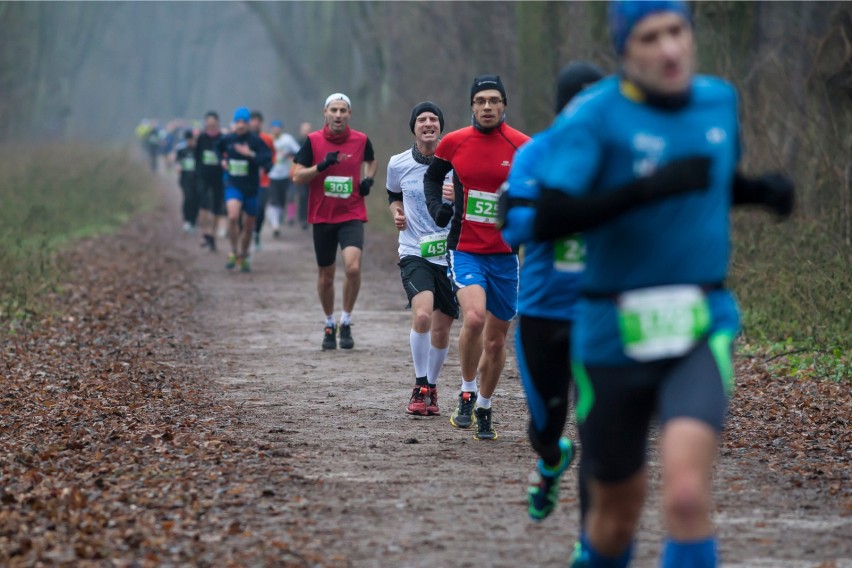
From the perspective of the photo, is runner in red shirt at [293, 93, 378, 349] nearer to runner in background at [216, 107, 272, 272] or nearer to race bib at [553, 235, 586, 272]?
runner in background at [216, 107, 272, 272]

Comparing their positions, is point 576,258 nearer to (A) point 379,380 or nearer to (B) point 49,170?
(A) point 379,380

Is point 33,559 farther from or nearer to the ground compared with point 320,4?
nearer to the ground

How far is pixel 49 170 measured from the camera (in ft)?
122

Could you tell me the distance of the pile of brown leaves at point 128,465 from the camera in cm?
590

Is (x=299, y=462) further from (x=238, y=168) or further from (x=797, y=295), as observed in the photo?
(x=238, y=168)

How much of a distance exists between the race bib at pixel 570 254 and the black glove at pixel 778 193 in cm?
172

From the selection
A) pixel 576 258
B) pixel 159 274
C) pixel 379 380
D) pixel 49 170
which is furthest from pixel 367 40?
pixel 576 258

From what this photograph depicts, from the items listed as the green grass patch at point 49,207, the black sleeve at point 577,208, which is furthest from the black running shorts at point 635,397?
the green grass patch at point 49,207

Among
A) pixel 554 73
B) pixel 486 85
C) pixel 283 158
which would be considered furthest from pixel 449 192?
pixel 283 158

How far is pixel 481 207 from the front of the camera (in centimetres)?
840

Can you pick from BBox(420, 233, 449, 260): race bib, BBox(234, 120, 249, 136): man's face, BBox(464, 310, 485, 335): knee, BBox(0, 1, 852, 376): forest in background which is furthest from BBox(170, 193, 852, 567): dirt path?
BBox(234, 120, 249, 136): man's face

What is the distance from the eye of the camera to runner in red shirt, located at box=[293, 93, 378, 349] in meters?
12.9

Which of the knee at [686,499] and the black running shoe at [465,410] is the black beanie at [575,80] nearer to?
the knee at [686,499]

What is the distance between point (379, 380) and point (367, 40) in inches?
1396
